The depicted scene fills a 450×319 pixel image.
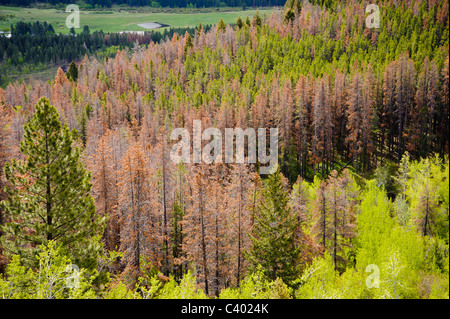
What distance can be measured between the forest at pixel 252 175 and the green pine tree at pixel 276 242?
0.12 meters

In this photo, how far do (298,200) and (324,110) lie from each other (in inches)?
1423

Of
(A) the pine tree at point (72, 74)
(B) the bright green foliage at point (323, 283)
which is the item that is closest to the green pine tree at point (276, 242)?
(B) the bright green foliage at point (323, 283)

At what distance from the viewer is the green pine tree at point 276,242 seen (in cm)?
2336

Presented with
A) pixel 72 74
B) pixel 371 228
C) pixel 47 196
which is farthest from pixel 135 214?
pixel 72 74

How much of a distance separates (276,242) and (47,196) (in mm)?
15255

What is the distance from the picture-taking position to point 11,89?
11581cm

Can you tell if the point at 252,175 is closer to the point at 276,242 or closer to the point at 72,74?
the point at 276,242

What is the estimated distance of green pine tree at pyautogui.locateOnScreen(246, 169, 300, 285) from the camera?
76.6 ft

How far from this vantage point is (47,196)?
688 inches

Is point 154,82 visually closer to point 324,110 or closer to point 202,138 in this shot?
point 202,138

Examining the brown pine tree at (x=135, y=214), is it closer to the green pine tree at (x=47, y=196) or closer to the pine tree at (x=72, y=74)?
the green pine tree at (x=47, y=196)

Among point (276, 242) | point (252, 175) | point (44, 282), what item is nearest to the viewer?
point (44, 282)
